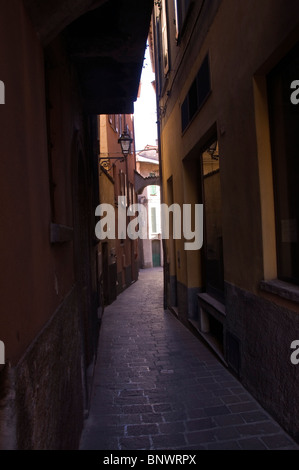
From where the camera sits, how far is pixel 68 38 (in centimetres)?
433

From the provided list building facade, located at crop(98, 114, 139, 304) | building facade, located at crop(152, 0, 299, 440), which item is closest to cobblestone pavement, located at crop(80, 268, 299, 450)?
building facade, located at crop(152, 0, 299, 440)

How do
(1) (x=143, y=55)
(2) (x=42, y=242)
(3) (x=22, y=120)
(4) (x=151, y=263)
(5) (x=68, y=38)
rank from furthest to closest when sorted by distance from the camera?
1. (4) (x=151, y=263)
2. (1) (x=143, y=55)
3. (5) (x=68, y=38)
4. (2) (x=42, y=242)
5. (3) (x=22, y=120)

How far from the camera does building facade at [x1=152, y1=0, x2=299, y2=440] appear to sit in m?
3.67

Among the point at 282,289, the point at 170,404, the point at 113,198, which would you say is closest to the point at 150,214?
the point at 113,198

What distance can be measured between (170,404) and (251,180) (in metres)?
2.88

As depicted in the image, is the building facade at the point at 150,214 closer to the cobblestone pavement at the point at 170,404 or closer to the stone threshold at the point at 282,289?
the cobblestone pavement at the point at 170,404

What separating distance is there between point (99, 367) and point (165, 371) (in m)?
1.13

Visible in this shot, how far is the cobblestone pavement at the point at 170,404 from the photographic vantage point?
12.1ft

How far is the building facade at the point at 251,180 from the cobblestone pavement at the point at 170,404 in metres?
0.24

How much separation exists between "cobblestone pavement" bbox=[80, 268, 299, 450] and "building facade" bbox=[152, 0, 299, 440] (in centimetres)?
24

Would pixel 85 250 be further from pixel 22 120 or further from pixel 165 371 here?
pixel 22 120

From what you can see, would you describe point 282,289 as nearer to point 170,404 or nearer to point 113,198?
point 170,404

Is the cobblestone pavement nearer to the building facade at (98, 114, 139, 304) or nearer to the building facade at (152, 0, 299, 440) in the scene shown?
the building facade at (152, 0, 299, 440)

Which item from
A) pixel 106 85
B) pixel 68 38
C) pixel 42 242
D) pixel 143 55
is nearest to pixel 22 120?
pixel 42 242
